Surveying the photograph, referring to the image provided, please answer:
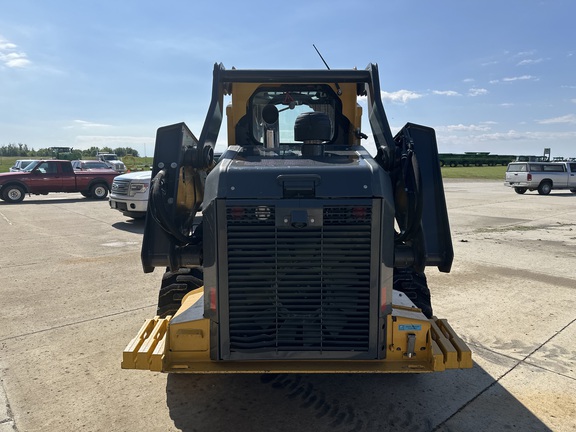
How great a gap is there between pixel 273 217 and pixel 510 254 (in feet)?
24.0

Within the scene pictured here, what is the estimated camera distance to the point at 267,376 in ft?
12.6

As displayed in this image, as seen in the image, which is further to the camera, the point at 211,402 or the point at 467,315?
the point at 467,315

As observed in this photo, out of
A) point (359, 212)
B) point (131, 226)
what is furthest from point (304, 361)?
point (131, 226)

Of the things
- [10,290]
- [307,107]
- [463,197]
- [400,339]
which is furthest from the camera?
[463,197]

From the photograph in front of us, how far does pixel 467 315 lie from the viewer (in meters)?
5.33

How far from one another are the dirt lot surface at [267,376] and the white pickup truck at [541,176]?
57.7 feet

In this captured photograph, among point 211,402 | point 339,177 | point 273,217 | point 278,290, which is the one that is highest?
point 339,177

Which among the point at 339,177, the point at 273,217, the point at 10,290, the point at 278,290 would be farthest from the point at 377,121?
the point at 10,290

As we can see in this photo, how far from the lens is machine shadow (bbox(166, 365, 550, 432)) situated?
10.4 ft

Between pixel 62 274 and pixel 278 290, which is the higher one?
pixel 278 290

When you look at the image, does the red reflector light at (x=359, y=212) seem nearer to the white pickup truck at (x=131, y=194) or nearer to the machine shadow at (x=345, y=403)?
the machine shadow at (x=345, y=403)

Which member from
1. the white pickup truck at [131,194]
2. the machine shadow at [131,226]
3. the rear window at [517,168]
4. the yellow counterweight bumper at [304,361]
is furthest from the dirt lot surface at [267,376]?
the rear window at [517,168]

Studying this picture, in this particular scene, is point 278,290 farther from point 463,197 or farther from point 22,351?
point 463,197

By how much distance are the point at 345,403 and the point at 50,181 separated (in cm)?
1895
